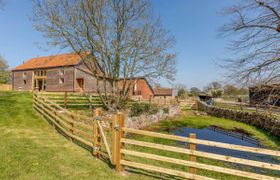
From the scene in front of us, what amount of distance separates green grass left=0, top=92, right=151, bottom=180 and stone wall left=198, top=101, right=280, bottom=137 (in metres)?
10.4

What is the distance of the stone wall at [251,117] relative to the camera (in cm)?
1423

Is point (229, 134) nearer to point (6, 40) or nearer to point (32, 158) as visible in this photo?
point (32, 158)

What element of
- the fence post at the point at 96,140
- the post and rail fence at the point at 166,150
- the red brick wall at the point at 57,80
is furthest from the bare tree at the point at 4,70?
the post and rail fence at the point at 166,150

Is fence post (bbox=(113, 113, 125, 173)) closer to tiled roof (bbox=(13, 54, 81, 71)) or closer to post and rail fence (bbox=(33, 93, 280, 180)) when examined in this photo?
post and rail fence (bbox=(33, 93, 280, 180))

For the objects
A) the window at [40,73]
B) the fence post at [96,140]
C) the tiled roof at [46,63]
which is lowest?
the fence post at [96,140]

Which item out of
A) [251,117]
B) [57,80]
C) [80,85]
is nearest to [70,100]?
[80,85]

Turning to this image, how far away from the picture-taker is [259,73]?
770cm

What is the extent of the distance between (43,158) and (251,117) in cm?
1888

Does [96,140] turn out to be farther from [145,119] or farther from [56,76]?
[56,76]

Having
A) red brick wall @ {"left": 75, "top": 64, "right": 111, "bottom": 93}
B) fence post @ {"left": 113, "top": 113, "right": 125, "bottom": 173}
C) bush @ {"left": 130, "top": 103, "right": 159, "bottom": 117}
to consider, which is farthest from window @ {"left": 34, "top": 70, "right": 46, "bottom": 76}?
fence post @ {"left": 113, "top": 113, "right": 125, "bottom": 173}

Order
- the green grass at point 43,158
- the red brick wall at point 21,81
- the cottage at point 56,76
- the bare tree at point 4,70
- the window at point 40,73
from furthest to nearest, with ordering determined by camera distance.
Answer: the bare tree at point 4,70 → the red brick wall at point 21,81 → the window at point 40,73 → the cottage at point 56,76 → the green grass at point 43,158

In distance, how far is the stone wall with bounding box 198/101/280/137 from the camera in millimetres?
14227

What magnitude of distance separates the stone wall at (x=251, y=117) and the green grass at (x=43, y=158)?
34.1 ft

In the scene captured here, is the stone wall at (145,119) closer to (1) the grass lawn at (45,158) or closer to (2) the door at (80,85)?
(1) the grass lawn at (45,158)
